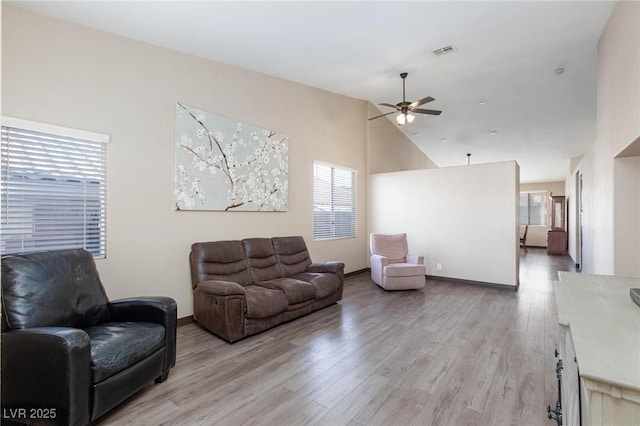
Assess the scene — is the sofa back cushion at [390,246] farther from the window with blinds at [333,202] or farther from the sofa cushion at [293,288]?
the sofa cushion at [293,288]

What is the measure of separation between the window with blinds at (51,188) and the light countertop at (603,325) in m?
3.68

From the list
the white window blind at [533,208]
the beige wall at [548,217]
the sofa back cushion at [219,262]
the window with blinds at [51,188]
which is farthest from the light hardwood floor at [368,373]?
the white window blind at [533,208]

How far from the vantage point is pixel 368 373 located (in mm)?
2555

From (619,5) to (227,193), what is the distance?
4.54 m

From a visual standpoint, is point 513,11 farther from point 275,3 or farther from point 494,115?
point 494,115

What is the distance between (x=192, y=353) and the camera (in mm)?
2920

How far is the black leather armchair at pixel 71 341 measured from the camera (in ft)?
5.89

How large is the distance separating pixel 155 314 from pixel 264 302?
3.64 feet

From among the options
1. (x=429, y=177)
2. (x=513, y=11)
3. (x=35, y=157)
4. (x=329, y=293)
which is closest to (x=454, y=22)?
(x=513, y=11)

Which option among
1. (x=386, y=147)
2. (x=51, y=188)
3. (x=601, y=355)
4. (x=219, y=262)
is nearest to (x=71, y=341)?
(x=51, y=188)

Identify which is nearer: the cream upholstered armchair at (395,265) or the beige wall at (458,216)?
the cream upholstered armchair at (395,265)

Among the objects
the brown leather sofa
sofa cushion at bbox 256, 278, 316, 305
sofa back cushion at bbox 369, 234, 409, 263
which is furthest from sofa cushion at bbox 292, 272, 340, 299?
sofa back cushion at bbox 369, 234, 409, 263

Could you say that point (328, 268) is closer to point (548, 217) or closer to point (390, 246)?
point (390, 246)

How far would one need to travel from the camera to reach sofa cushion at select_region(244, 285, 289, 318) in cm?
319
